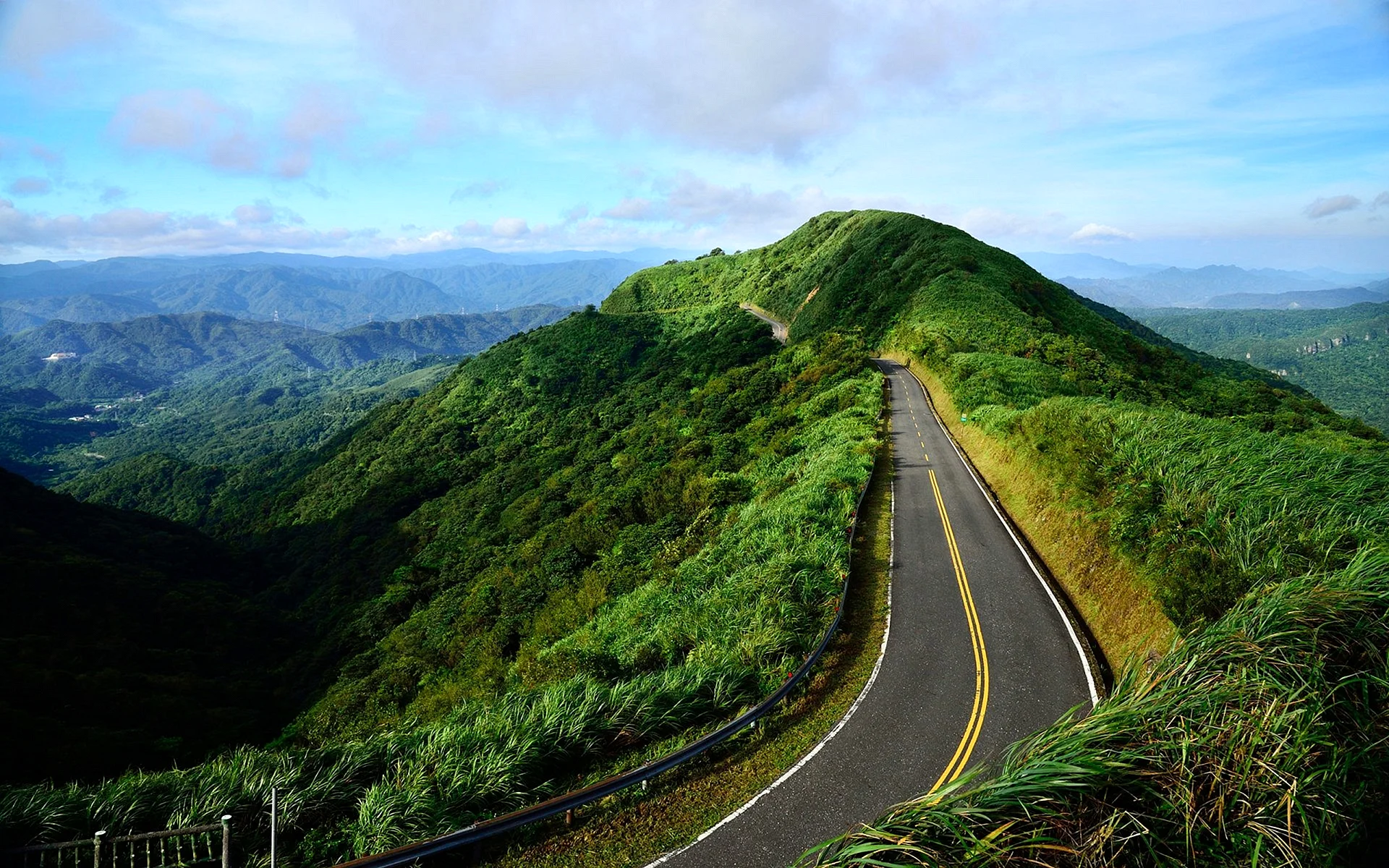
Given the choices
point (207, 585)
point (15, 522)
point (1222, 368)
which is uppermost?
point (1222, 368)

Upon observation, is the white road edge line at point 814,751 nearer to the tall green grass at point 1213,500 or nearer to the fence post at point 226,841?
the fence post at point 226,841

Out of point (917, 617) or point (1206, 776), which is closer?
point (1206, 776)

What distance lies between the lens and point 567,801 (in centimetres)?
876

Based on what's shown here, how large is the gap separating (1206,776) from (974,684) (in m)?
8.02

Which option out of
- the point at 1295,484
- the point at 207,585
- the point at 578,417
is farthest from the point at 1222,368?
the point at 207,585

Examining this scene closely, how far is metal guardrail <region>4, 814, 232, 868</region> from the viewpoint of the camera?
720 cm

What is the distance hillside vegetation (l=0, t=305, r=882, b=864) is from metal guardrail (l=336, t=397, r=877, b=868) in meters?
0.40

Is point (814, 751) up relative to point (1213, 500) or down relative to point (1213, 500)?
down

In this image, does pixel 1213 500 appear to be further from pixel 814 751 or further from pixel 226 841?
pixel 226 841

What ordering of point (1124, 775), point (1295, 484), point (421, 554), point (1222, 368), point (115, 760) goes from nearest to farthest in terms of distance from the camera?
point (1124, 775), point (1295, 484), point (115, 760), point (421, 554), point (1222, 368)

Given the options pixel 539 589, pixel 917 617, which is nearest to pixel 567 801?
pixel 917 617

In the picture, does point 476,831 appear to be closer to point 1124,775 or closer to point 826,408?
point 1124,775

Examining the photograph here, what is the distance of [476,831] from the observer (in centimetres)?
815

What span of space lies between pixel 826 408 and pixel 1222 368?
101761mm
